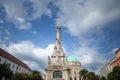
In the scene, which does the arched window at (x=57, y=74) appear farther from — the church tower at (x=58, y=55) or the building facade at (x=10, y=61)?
the building facade at (x=10, y=61)

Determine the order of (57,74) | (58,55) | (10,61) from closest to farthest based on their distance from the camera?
(10,61) → (57,74) → (58,55)

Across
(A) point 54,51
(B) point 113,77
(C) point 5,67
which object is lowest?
(B) point 113,77

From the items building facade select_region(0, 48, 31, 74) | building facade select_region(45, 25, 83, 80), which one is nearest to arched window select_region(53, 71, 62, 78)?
building facade select_region(45, 25, 83, 80)

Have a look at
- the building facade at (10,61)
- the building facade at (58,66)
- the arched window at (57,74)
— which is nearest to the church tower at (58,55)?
the building facade at (58,66)

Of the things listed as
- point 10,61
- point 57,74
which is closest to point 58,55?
point 57,74

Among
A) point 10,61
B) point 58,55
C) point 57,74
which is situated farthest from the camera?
point 58,55

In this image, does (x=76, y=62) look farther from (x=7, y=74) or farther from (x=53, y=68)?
(x=7, y=74)

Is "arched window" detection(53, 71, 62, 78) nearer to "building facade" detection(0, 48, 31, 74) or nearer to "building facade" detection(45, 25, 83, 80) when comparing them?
"building facade" detection(45, 25, 83, 80)

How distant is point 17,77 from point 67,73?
1053 inches

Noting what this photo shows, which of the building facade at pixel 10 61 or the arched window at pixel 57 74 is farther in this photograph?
the arched window at pixel 57 74

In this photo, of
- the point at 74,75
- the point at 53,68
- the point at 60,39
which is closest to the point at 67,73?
the point at 53,68

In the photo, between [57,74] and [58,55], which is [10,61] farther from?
[58,55]

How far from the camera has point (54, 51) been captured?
260 ft

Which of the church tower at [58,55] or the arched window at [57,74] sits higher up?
the church tower at [58,55]
